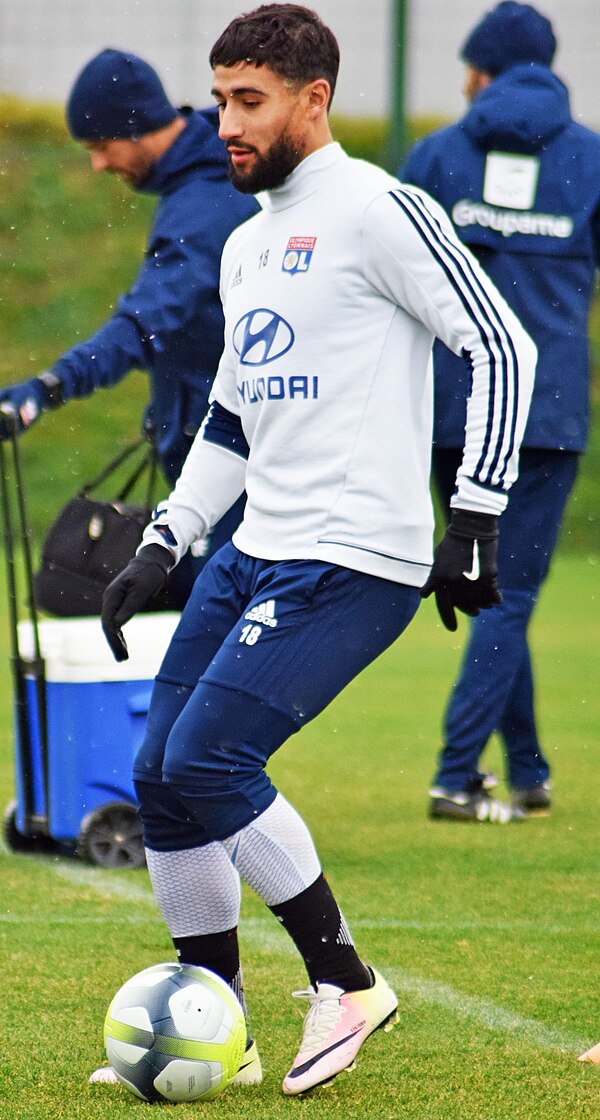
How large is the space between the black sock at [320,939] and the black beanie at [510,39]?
3.58 meters

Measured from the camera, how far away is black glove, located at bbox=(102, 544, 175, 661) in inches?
129

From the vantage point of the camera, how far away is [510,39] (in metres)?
5.62

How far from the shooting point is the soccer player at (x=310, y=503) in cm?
299

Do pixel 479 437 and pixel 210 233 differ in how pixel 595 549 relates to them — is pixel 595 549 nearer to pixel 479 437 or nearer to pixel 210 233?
pixel 210 233

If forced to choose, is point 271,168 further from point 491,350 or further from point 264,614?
point 264,614

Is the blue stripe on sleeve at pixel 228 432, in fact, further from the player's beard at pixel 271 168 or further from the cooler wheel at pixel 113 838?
the cooler wheel at pixel 113 838

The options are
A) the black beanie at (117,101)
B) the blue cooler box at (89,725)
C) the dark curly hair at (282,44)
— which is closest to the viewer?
the dark curly hair at (282,44)

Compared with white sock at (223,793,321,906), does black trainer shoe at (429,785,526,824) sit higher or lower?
lower

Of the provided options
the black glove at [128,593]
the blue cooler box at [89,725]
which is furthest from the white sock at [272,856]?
the blue cooler box at [89,725]

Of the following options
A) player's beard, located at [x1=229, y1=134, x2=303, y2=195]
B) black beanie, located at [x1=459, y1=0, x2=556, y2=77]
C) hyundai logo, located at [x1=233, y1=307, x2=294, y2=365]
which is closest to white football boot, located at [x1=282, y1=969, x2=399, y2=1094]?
hyundai logo, located at [x1=233, y1=307, x2=294, y2=365]

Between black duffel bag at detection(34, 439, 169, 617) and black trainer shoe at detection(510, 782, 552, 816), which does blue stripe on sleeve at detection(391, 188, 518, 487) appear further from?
black trainer shoe at detection(510, 782, 552, 816)

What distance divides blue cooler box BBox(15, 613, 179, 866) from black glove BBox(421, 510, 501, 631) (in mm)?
1898

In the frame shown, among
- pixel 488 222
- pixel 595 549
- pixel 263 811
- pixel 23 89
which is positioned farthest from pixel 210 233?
pixel 23 89

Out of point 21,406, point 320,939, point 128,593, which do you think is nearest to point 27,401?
point 21,406
